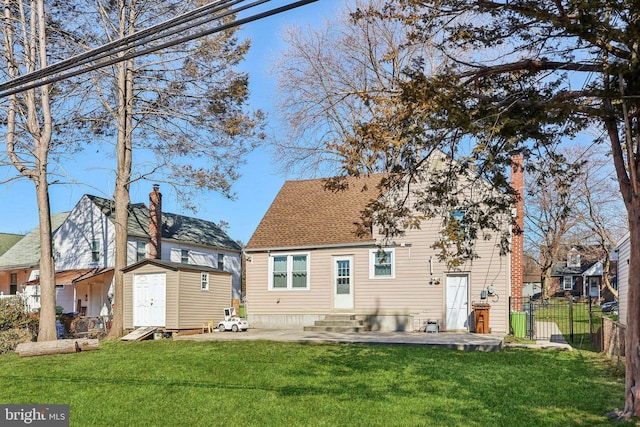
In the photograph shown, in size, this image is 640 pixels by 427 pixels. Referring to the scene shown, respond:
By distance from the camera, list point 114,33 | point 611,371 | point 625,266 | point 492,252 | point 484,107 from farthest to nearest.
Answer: point 114,33
point 492,252
point 625,266
point 611,371
point 484,107

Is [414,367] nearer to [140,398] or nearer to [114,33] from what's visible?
[140,398]

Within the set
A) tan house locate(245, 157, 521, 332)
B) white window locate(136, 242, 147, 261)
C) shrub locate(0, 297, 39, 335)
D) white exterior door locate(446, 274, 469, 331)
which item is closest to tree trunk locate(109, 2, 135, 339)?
shrub locate(0, 297, 39, 335)

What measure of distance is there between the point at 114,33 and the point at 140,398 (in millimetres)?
17220

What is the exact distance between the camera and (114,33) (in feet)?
76.8

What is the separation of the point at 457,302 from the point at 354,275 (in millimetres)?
3984

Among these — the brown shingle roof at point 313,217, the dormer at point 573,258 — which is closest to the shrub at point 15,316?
the brown shingle roof at point 313,217

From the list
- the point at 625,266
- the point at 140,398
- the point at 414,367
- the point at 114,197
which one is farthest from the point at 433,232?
the point at 140,398

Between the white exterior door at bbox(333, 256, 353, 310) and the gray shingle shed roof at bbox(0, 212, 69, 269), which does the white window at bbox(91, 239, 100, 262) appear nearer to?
the gray shingle shed roof at bbox(0, 212, 69, 269)

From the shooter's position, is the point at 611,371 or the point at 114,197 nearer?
the point at 611,371

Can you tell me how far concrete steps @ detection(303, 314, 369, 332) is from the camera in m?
22.2

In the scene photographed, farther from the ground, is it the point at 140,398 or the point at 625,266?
the point at 625,266

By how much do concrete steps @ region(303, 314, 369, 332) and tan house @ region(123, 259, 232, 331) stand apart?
15.1ft

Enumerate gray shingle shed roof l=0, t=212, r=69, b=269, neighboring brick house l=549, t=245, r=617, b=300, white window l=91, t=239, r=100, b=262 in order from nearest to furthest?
1. white window l=91, t=239, r=100, b=262
2. gray shingle shed roof l=0, t=212, r=69, b=269
3. neighboring brick house l=549, t=245, r=617, b=300

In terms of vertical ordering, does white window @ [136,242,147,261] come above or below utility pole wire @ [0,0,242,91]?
below
